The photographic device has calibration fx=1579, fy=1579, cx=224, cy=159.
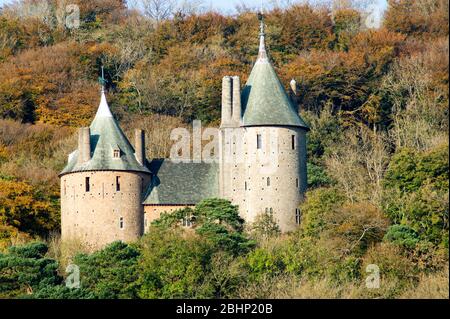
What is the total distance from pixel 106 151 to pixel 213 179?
5.18 meters

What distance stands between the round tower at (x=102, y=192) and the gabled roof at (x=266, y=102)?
17.5 feet

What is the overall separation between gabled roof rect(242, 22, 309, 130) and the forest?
12.2 ft

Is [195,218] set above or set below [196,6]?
below

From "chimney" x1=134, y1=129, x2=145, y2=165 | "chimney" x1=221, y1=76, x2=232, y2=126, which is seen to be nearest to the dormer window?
"chimney" x1=134, y1=129, x2=145, y2=165

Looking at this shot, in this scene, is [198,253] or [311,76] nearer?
[198,253]

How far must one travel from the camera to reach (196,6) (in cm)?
11419

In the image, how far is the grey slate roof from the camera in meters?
72.5

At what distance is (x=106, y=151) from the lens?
237 ft

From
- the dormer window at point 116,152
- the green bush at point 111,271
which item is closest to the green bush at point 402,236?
the green bush at point 111,271

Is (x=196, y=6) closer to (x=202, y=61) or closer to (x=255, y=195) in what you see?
(x=202, y=61)

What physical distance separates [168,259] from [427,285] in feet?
35.9

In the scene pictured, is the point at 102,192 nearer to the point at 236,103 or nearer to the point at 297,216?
the point at 236,103

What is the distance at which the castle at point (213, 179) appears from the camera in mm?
71062
